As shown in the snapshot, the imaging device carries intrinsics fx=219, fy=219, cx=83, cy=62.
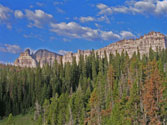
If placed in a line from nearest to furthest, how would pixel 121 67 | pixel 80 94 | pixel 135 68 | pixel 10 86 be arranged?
pixel 80 94
pixel 135 68
pixel 121 67
pixel 10 86

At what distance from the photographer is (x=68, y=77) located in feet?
377

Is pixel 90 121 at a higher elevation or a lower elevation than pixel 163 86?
lower

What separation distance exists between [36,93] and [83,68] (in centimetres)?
2968

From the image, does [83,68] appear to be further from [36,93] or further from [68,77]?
[36,93]

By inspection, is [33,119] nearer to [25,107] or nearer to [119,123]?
[25,107]

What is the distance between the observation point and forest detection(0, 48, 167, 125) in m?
59.6

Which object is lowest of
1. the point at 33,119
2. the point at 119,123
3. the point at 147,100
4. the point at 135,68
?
the point at 33,119

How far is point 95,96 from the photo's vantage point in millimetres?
70875

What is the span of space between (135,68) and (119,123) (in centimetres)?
3920

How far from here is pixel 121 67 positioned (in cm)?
10494

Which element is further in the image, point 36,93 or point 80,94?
point 36,93

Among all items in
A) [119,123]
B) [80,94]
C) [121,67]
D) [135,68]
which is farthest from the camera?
[121,67]

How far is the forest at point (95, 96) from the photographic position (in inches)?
2347

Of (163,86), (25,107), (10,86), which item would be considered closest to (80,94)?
(163,86)
